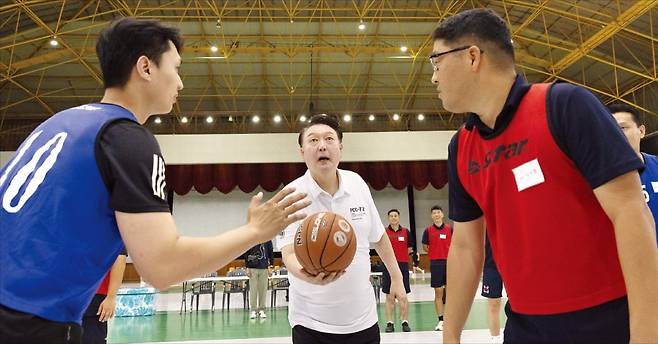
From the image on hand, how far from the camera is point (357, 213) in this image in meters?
3.60

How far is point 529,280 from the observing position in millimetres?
1755

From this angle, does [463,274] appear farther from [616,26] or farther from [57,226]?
[616,26]

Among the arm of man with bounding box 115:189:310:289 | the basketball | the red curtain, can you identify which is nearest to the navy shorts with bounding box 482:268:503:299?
the basketball

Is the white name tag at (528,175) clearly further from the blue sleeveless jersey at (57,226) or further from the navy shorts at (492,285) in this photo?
the navy shorts at (492,285)

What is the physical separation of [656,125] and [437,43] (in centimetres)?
2389

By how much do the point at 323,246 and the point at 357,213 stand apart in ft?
2.48

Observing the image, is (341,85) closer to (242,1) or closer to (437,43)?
(242,1)

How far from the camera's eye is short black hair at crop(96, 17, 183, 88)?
1.91 m

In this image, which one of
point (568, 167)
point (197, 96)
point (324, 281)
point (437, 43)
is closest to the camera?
point (568, 167)

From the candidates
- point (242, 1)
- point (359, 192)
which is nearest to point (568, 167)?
point (359, 192)

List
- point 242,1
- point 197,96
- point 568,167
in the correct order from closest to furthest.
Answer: point 568,167, point 242,1, point 197,96

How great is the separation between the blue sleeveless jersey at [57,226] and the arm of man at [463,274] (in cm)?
136

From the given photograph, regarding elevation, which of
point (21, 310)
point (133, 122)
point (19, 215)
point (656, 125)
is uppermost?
point (656, 125)

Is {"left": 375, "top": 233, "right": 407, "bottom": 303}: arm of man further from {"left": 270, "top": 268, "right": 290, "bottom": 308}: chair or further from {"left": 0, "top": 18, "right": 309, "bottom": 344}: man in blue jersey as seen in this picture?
{"left": 270, "top": 268, "right": 290, "bottom": 308}: chair
